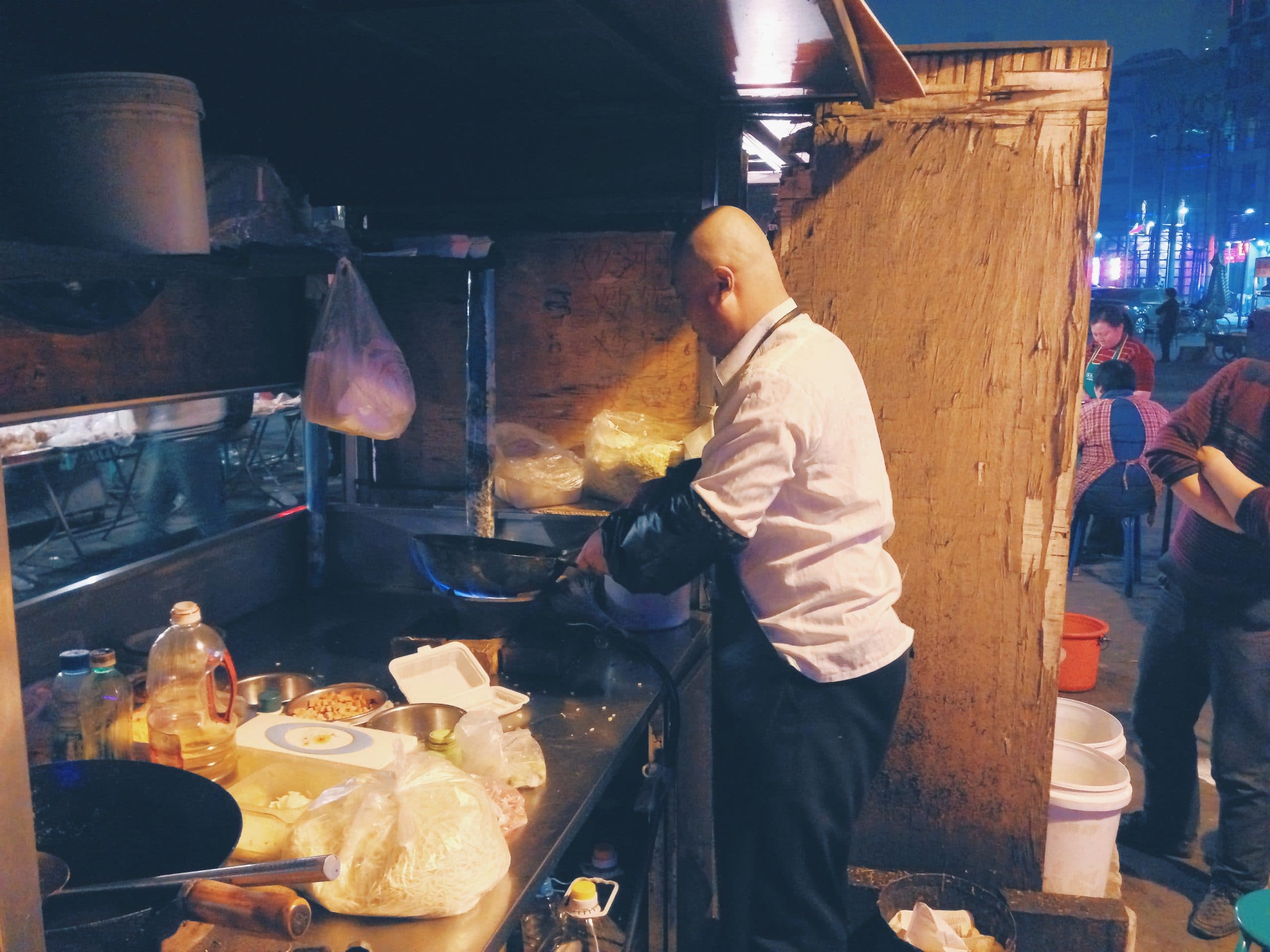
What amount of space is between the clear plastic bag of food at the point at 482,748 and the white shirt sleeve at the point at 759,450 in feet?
2.47

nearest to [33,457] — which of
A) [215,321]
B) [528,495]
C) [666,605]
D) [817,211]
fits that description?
[215,321]

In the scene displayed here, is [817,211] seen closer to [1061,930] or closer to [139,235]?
[139,235]

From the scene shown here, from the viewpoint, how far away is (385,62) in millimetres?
2701

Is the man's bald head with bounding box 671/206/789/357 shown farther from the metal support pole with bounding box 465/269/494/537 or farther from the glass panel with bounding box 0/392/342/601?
the glass panel with bounding box 0/392/342/601

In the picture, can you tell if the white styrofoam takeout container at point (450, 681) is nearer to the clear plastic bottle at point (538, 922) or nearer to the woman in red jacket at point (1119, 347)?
the clear plastic bottle at point (538, 922)

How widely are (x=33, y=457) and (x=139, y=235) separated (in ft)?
21.1

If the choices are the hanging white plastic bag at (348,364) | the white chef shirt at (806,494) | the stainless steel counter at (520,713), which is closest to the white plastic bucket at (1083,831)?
the white chef shirt at (806,494)

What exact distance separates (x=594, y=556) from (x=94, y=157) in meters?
1.52

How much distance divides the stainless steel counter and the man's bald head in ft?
3.46

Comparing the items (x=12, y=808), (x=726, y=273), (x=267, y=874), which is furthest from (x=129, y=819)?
(x=726, y=273)

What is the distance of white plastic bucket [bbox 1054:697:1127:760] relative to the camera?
144 inches

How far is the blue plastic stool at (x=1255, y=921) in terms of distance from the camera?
2693mm

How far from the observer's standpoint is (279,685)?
271 cm

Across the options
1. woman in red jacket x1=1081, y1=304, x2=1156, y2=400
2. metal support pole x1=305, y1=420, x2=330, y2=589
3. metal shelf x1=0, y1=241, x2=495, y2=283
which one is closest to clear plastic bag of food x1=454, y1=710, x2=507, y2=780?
metal shelf x1=0, y1=241, x2=495, y2=283
